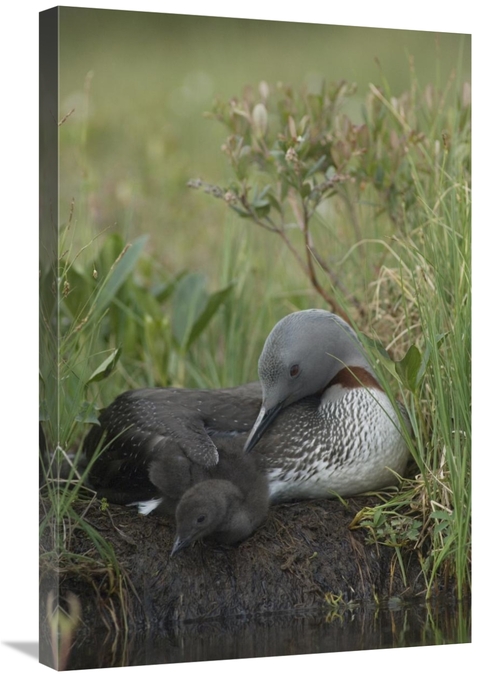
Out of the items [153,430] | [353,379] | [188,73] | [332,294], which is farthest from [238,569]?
[188,73]

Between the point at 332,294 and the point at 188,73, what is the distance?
1.05 m

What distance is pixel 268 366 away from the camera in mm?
4445

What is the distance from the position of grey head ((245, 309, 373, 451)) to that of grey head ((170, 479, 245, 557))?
0.26 meters

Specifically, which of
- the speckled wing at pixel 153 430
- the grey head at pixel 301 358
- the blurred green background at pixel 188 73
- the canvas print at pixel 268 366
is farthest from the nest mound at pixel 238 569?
the blurred green background at pixel 188 73

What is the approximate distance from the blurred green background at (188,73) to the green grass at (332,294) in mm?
29

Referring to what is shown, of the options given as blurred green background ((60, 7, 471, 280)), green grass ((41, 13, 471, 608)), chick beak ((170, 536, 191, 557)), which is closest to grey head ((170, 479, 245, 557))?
chick beak ((170, 536, 191, 557))

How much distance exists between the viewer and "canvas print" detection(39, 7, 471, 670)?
408 cm

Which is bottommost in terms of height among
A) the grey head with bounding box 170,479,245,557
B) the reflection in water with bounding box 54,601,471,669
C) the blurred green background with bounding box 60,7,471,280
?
the reflection in water with bounding box 54,601,471,669

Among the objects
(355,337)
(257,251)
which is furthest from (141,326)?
(355,337)

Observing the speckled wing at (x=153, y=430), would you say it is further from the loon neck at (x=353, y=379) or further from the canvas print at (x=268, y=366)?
the loon neck at (x=353, y=379)

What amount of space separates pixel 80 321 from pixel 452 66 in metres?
1.72

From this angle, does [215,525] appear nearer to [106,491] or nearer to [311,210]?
[106,491]

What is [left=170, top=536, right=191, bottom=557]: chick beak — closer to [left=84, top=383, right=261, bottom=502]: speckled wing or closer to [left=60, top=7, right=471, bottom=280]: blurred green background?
[left=84, top=383, right=261, bottom=502]: speckled wing

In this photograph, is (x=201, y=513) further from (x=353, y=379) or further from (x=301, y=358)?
(x=353, y=379)
